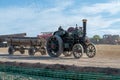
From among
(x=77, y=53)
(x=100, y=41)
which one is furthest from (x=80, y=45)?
(x=100, y=41)

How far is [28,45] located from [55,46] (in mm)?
6627

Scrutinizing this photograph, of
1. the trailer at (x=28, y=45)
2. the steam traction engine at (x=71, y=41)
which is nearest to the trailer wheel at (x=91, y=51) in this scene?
the steam traction engine at (x=71, y=41)

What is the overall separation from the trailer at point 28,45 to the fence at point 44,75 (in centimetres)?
1803

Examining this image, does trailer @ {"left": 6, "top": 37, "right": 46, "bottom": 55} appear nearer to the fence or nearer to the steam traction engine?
the steam traction engine

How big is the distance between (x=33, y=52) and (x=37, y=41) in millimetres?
1132

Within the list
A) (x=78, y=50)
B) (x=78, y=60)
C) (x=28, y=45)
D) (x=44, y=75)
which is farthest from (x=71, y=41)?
(x=44, y=75)

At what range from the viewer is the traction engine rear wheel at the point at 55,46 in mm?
21906

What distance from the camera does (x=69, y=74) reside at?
8000 mm

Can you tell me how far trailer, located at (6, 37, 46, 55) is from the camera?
2816 centimetres

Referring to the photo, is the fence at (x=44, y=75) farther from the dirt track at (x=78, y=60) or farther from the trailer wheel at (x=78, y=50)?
the trailer wheel at (x=78, y=50)

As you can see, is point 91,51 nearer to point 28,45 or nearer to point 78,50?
point 78,50

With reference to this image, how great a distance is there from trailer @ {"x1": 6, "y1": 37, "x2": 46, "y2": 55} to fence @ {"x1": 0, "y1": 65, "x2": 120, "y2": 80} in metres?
18.0

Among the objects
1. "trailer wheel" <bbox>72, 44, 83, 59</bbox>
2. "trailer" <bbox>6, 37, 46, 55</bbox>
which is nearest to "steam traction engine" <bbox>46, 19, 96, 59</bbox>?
"trailer wheel" <bbox>72, 44, 83, 59</bbox>

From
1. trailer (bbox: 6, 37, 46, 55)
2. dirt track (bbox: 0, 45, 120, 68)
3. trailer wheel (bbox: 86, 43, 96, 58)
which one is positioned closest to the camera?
dirt track (bbox: 0, 45, 120, 68)
